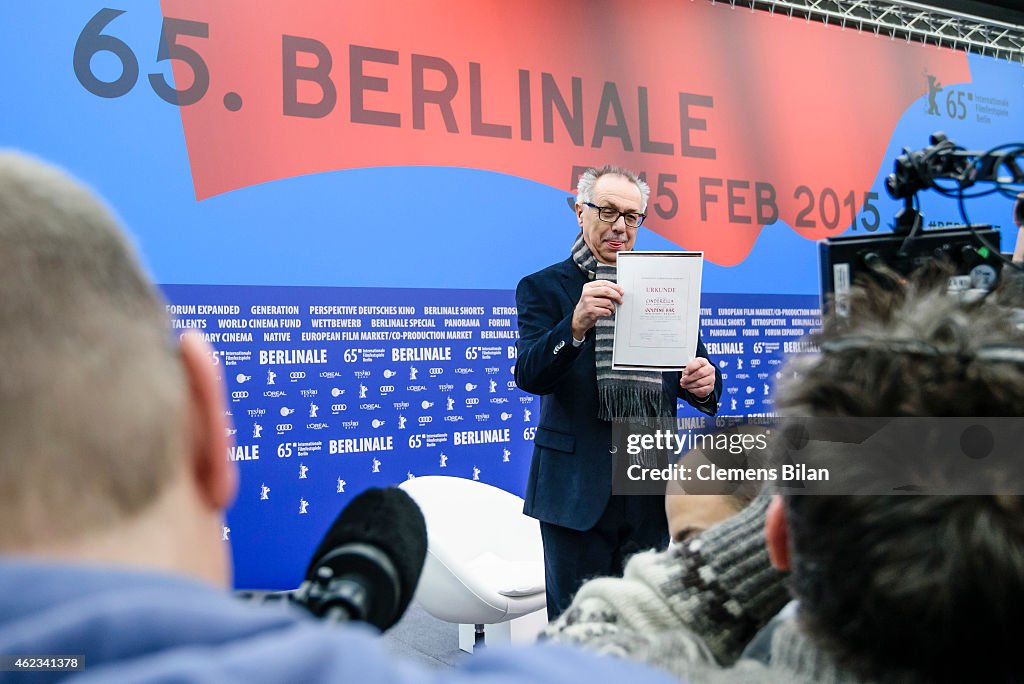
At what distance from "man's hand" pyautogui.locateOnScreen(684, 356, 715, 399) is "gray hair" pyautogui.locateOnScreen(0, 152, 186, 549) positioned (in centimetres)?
203

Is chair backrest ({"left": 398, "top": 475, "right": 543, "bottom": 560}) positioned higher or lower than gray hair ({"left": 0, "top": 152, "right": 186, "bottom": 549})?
lower

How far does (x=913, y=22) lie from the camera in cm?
484

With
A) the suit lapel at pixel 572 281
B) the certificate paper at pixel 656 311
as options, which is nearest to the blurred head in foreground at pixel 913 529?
the certificate paper at pixel 656 311

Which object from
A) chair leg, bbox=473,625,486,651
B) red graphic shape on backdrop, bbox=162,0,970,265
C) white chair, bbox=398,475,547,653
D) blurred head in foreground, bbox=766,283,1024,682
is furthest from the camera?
chair leg, bbox=473,625,486,651

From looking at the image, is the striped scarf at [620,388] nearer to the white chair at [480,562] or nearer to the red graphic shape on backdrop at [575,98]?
the white chair at [480,562]

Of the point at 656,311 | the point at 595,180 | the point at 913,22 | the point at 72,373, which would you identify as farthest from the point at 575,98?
the point at 72,373

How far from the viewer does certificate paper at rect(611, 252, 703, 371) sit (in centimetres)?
236

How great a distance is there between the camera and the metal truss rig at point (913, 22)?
4.55 meters

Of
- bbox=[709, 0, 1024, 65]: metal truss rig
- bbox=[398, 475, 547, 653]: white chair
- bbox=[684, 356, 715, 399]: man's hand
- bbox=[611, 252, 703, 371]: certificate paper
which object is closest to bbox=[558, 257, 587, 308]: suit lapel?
bbox=[611, 252, 703, 371]: certificate paper

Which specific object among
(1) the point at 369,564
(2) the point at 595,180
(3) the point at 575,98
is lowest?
(1) the point at 369,564

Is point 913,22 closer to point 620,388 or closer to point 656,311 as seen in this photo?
point 656,311

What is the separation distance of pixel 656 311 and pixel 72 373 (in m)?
2.11

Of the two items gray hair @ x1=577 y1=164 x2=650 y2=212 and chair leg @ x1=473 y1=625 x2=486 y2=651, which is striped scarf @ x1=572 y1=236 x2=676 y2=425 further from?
chair leg @ x1=473 y1=625 x2=486 y2=651

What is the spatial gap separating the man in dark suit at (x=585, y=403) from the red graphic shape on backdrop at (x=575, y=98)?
3.98 feet
